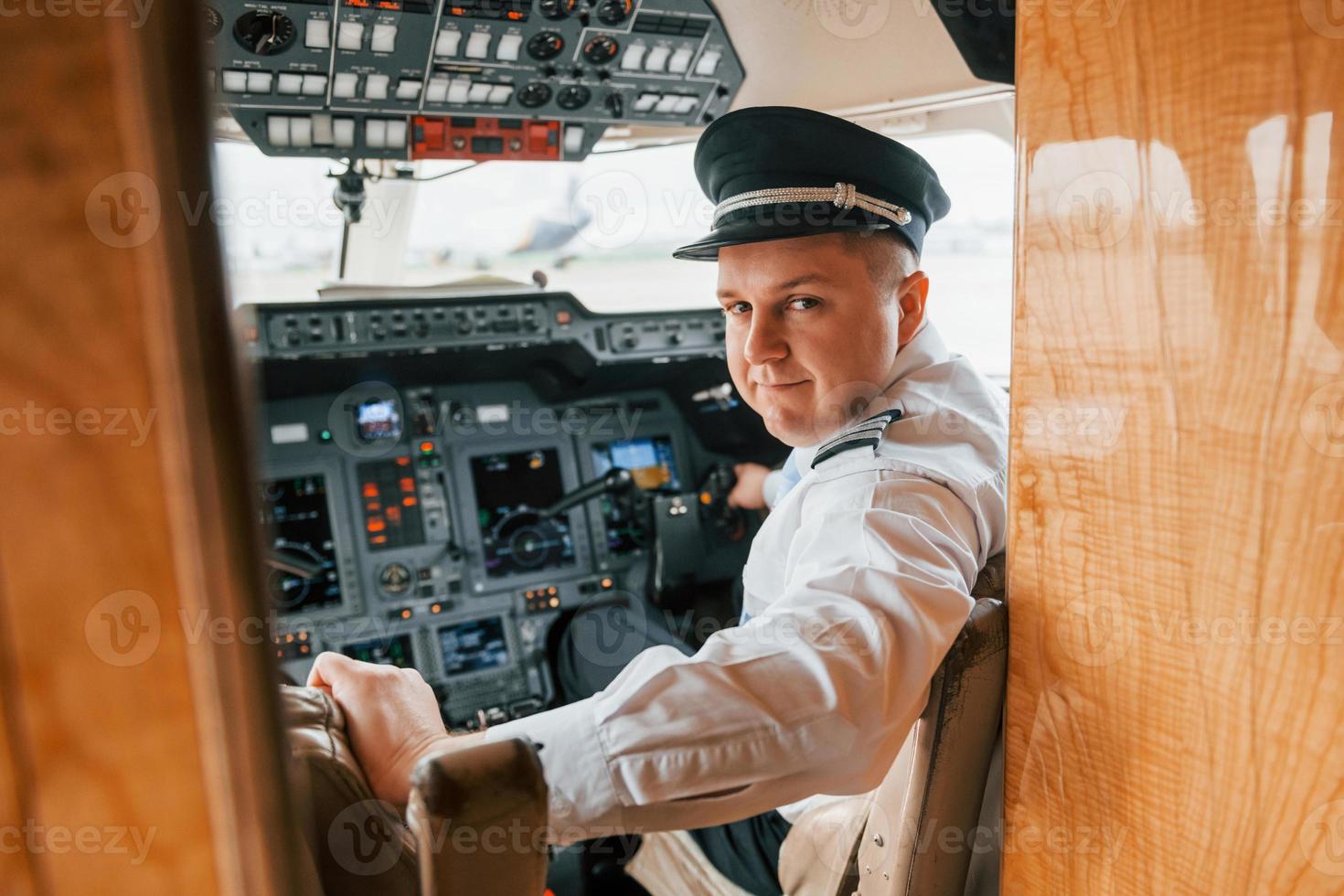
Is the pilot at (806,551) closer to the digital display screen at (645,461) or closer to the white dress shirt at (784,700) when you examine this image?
the white dress shirt at (784,700)

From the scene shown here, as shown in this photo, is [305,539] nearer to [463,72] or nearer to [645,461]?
[645,461]

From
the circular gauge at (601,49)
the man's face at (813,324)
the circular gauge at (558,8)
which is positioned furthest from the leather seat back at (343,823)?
the circular gauge at (601,49)

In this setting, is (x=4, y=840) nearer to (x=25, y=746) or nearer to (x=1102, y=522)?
(x=25, y=746)

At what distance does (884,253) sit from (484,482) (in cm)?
218

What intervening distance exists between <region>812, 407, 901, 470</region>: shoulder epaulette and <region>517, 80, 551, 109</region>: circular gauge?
1.35 metres

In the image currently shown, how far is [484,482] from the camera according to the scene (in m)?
3.23

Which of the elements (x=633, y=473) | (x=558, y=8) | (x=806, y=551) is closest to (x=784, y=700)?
(x=806, y=551)

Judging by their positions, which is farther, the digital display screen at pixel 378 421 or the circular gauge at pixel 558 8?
the digital display screen at pixel 378 421

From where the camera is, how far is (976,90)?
7.59ft

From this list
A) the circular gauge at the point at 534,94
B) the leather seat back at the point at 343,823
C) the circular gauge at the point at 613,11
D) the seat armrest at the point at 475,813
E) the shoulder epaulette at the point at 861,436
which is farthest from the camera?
the circular gauge at the point at 534,94

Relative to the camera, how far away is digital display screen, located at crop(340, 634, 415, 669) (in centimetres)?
300

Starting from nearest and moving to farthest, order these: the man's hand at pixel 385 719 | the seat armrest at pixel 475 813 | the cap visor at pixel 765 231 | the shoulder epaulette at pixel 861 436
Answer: the seat armrest at pixel 475 813 < the man's hand at pixel 385 719 < the shoulder epaulette at pixel 861 436 < the cap visor at pixel 765 231

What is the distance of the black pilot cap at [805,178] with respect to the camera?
4.35ft

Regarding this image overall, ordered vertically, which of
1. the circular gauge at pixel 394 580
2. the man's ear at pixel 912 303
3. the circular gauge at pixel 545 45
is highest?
the circular gauge at pixel 545 45
